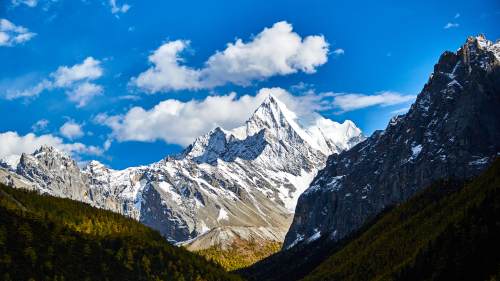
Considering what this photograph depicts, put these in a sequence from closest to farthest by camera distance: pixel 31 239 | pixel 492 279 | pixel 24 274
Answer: pixel 492 279 → pixel 24 274 → pixel 31 239

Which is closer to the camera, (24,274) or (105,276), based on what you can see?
(24,274)

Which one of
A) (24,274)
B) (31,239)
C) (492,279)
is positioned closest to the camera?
(492,279)

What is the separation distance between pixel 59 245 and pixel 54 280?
23.3 meters

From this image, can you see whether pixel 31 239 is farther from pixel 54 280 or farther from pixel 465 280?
pixel 465 280

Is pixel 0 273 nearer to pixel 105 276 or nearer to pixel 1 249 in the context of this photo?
pixel 1 249

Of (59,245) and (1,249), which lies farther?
(59,245)

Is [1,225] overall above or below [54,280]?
above

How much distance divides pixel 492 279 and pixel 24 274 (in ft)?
386

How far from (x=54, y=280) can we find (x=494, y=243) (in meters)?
127

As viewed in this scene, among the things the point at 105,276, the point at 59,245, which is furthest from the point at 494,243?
the point at 59,245

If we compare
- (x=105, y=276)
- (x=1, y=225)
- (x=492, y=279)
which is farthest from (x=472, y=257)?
(x=1, y=225)

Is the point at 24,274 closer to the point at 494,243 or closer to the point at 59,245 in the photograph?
the point at 59,245

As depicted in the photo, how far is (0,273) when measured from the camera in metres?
168

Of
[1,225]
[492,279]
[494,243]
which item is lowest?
[492,279]
